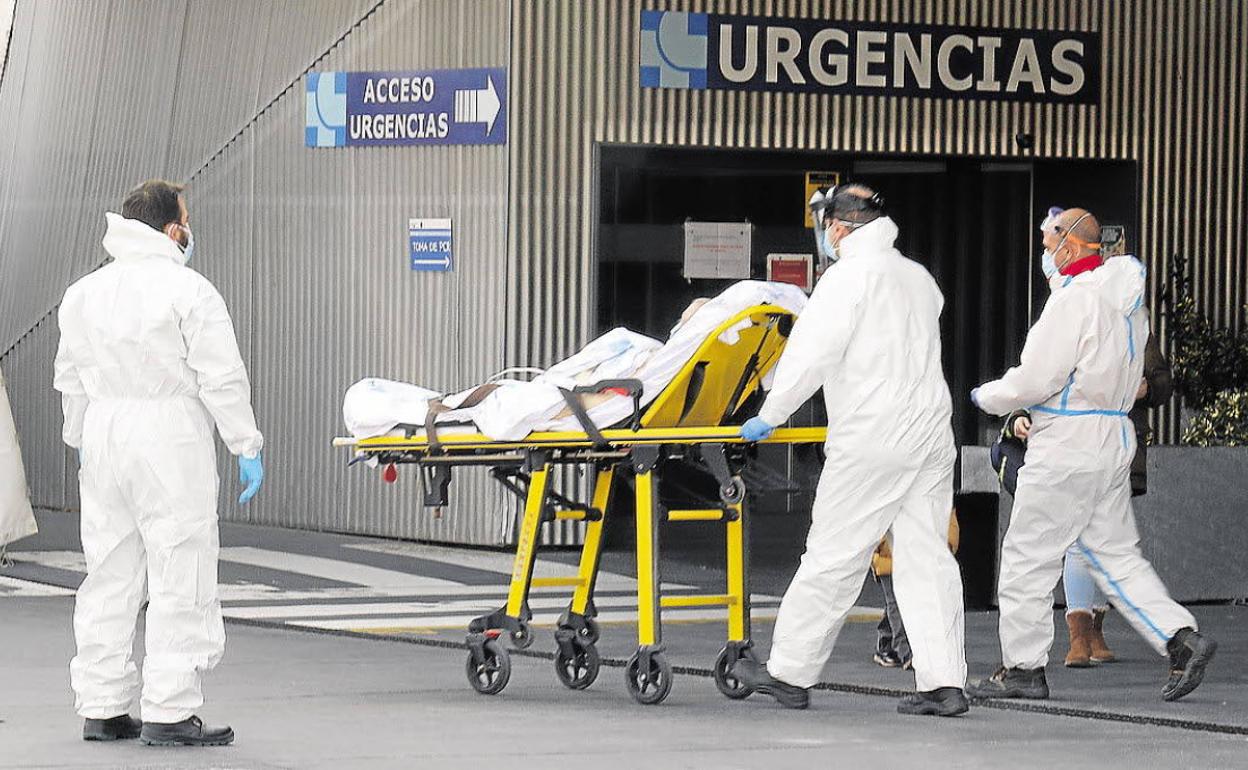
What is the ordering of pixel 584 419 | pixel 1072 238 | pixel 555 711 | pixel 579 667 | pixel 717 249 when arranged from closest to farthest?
1. pixel 555 711
2. pixel 584 419
3. pixel 579 667
4. pixel 1072 238
5. pixel 717 249

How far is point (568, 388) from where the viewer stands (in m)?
10.0

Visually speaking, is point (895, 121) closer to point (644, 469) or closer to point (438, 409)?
point (438, 409)

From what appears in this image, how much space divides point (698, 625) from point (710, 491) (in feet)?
19.0

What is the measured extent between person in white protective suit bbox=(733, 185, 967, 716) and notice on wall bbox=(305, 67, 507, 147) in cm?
752

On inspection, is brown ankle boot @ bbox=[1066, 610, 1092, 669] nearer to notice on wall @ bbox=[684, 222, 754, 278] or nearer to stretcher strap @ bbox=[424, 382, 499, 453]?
stretcher strap @ bbox=[424, 382, 499, 453]

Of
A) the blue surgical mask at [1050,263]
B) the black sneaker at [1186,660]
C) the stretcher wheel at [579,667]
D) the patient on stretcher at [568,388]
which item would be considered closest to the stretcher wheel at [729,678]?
the stretcher wheel at [579,667]

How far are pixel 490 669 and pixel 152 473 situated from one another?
2153 mm

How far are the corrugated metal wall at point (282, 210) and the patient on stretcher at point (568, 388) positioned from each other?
21.3 feet

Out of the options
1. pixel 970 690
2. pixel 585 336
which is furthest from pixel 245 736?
pixel 585 336

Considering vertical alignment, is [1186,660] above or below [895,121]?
below

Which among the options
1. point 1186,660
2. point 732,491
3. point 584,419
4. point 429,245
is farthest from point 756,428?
point 429,245

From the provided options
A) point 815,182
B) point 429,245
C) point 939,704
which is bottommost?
point 939,704

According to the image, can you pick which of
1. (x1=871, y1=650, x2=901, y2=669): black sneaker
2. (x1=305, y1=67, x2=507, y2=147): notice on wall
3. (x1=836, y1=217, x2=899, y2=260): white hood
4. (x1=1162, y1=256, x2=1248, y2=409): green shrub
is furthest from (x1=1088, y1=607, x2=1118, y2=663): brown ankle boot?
(x1=305, y1=67, x2=507, y2=147): notice on wall

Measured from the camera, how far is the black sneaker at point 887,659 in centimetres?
1116
